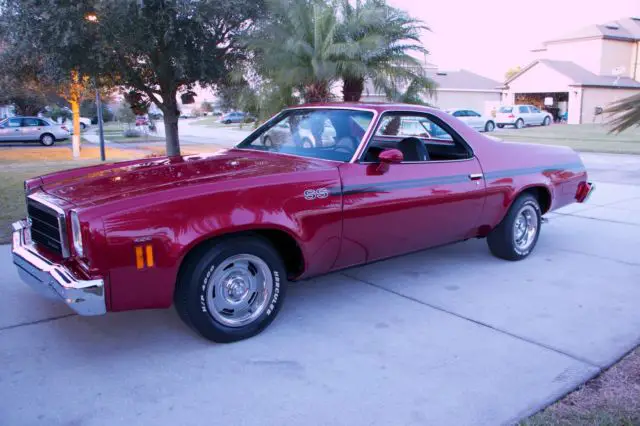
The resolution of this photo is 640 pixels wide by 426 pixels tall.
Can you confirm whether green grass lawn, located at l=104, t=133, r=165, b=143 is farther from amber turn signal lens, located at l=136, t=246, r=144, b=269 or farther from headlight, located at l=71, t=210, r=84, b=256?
amber turn signal lens, located at l=136, t=246, r=144, b=269

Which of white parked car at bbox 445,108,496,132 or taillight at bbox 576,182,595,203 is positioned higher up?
white parked car at bbox 445,108,496,132

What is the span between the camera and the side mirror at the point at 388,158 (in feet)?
14.4

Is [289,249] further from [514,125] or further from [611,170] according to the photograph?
[514,125]

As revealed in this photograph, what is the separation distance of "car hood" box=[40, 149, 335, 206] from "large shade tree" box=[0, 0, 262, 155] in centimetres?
439

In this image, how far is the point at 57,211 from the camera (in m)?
3.59

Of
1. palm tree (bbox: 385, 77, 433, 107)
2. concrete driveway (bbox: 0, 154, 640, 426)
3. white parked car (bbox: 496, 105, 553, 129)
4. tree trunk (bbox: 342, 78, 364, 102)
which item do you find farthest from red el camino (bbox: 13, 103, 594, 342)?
white parked car (bbox: 496, 105, 553, 129)

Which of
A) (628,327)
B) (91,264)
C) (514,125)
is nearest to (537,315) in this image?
(628,327)

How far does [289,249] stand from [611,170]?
12.2m

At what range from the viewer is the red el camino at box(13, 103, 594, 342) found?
343cm

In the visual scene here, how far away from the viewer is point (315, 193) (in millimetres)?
4102

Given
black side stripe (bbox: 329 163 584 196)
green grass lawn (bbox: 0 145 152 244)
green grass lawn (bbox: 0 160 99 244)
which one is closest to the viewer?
black side stripe (bbox: 329 163 584 196)

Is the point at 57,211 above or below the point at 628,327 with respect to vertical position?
above

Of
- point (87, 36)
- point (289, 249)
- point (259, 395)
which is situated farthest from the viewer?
point (87, 36)

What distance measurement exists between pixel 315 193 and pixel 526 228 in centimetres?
298
